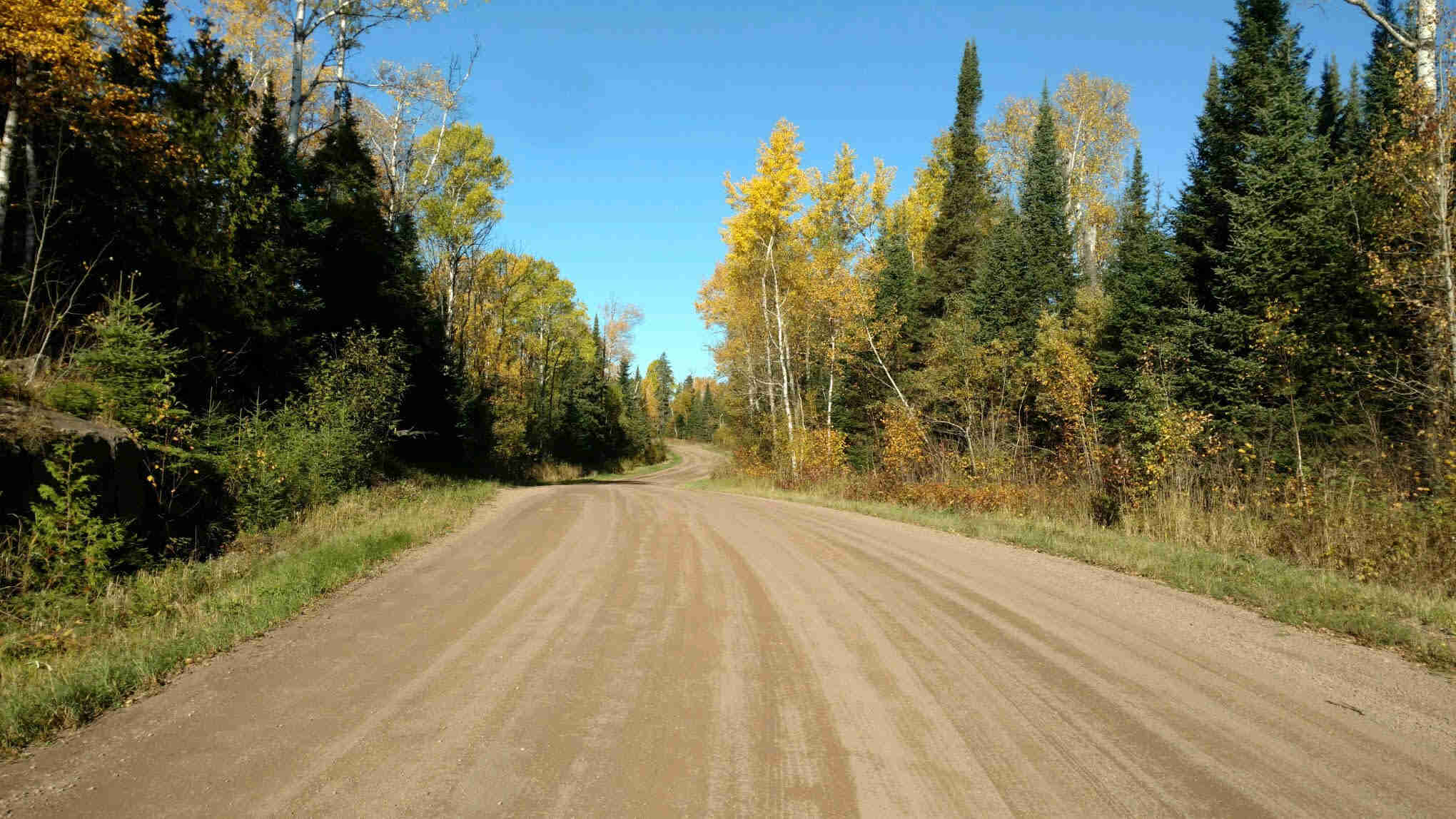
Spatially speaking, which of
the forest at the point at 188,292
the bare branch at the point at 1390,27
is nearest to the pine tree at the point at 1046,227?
the bare branch at the point at 1390,27

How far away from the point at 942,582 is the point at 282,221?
14.9 meters

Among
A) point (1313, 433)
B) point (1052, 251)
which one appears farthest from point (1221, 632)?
point (1052, 251)

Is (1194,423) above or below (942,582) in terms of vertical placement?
above

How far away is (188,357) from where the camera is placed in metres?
11.3

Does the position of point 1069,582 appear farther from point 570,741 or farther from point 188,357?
point 188,357

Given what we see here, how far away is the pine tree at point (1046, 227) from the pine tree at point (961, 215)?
86.9 inches

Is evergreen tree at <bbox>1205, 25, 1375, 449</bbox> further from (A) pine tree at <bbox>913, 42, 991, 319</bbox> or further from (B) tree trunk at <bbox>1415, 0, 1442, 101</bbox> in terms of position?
(A) pine tree at <bbox>913, 42, 991, 319</bbox>

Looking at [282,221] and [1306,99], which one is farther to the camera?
[1306,99]

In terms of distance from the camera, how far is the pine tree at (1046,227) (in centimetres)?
2845

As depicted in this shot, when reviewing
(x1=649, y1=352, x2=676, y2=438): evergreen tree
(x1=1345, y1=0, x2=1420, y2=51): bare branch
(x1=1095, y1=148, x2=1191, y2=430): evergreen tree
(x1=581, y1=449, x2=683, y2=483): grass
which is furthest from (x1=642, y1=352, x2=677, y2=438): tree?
(x1=1345, y1=0, x2=1420, y2=51): bare branch

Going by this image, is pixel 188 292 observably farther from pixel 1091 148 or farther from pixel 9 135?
pixel 1091 148

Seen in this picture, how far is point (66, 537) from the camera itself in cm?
688

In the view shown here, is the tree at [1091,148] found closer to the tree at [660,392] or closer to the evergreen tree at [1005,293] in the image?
the evergreen tree at [1005,293]

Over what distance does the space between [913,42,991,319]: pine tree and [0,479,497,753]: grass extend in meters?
26.7
